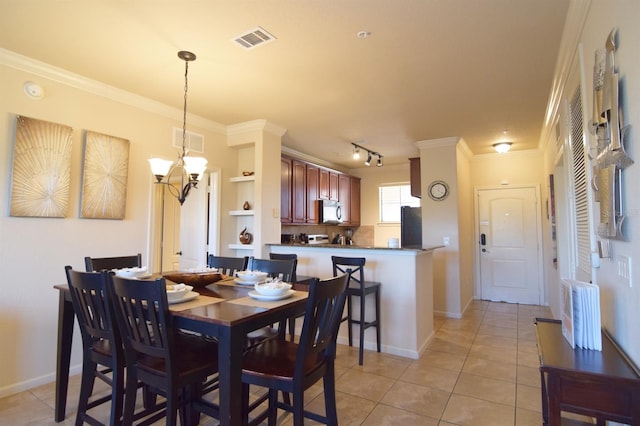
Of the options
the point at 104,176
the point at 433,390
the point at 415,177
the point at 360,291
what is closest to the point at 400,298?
the point at 360,291

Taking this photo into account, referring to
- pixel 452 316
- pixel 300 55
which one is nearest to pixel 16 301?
pixel 300 55

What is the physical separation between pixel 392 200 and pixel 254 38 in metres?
5.16

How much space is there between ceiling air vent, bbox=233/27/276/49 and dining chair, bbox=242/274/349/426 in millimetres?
→ 1746

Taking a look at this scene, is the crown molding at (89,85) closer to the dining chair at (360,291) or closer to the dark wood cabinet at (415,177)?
the dining chair at (360,291)

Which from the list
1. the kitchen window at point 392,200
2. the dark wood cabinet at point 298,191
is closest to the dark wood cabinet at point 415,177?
the kitchen window at point 392,200

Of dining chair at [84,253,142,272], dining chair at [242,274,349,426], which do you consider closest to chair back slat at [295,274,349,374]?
dining chair at [242,274,349,426]

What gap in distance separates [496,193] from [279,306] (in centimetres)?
524

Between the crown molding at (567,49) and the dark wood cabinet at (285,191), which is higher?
the crown molding at (567,49)

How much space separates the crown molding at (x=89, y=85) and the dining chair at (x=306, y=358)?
2.79 m

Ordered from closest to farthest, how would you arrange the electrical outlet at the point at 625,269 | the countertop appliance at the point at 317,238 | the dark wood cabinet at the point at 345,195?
the electrical outlet at the point at 625,269 < the countertop appliance at the point at 317,238 < the dark wood cabinet at the point at 345,195

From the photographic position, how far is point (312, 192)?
18.9 ft

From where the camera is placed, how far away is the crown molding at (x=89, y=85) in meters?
2.63

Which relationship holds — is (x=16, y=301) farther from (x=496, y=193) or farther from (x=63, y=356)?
(x=496, y=193)

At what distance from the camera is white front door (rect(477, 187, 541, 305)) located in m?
5.53
